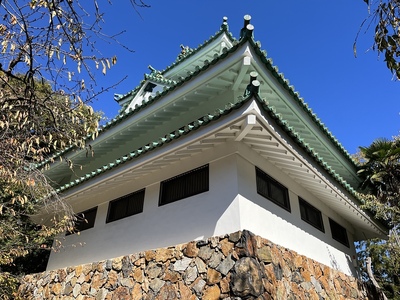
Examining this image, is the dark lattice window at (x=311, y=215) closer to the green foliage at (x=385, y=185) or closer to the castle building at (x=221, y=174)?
the castle building at (x=221, y=174)

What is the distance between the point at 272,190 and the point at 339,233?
12.4 ft

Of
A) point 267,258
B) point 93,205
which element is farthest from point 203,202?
point 93,205

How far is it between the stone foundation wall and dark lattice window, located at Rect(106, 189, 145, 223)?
1077 mm

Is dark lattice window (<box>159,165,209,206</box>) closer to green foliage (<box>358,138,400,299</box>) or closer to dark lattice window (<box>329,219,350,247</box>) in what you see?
dark lattice window (<box>329,219,350,247</box>)

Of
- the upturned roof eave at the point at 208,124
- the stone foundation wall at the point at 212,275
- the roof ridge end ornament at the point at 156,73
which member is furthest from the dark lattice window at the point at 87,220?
the roof ridge end ornament at the point at 156,73

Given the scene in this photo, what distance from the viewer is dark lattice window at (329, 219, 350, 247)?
8.15 metres

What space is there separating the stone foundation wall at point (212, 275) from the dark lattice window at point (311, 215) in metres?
1.03

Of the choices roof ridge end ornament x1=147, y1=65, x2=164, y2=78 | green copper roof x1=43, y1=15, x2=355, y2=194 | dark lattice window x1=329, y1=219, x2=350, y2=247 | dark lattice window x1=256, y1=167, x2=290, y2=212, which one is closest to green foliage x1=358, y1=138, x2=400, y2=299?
green copper roof x1=43, y1=15, x2=355, y2=194

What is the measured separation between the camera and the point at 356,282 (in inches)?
305

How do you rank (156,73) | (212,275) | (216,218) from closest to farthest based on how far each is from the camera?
(212,275)
(216,218)
(156,73)

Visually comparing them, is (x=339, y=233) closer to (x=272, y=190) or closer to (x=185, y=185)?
(x=272, y=190)

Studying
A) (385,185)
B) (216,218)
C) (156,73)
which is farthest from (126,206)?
(385,185)

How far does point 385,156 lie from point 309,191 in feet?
13.9

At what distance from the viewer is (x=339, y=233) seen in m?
8.51
